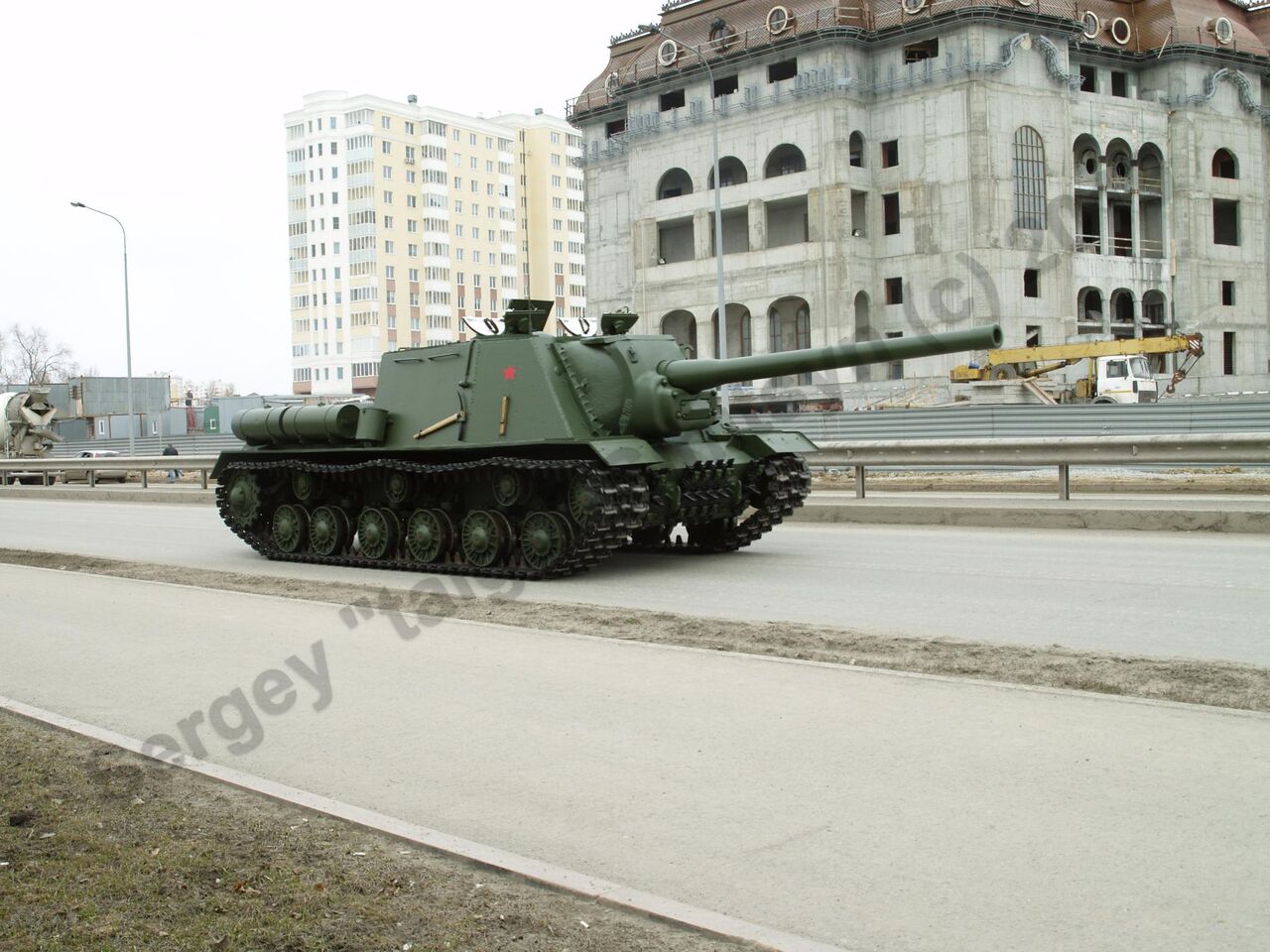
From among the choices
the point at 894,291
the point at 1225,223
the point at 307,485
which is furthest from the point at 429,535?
the point at 1225,223

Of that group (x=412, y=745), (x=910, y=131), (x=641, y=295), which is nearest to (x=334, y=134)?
(x=641, y=295)

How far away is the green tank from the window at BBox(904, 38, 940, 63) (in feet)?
173

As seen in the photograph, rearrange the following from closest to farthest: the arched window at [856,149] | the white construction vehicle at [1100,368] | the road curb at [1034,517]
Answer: the road curb at [1034,517] < the white construction vehicle at [1100,368] < the arched window at [856,149]

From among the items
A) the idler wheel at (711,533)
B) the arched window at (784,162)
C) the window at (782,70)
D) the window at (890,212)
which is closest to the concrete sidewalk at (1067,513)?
the idler wheel at (711,533)

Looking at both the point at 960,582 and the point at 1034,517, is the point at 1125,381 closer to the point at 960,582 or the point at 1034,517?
the point at 1034,517

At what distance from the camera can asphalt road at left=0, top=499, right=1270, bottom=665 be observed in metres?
9.14

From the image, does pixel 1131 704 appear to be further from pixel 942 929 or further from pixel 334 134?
pixel 334 134

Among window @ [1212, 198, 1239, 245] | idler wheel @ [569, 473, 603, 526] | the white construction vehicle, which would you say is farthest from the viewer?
window @ [1212, 198, 1239, 245]

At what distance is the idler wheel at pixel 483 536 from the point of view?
13398 mm

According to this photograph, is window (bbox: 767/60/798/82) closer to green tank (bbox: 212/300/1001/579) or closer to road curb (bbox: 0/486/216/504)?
road curb (bbox: 0/486/216/504)

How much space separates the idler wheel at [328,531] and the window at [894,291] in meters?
52.9

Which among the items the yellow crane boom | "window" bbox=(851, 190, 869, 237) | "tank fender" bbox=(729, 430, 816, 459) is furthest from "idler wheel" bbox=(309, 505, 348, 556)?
"window" bbox=(851, 190, 869, 237)

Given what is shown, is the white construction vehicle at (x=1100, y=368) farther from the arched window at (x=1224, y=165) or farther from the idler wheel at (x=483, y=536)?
the idler wheel at (x=483, y=536)

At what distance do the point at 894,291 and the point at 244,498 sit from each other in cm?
5319
